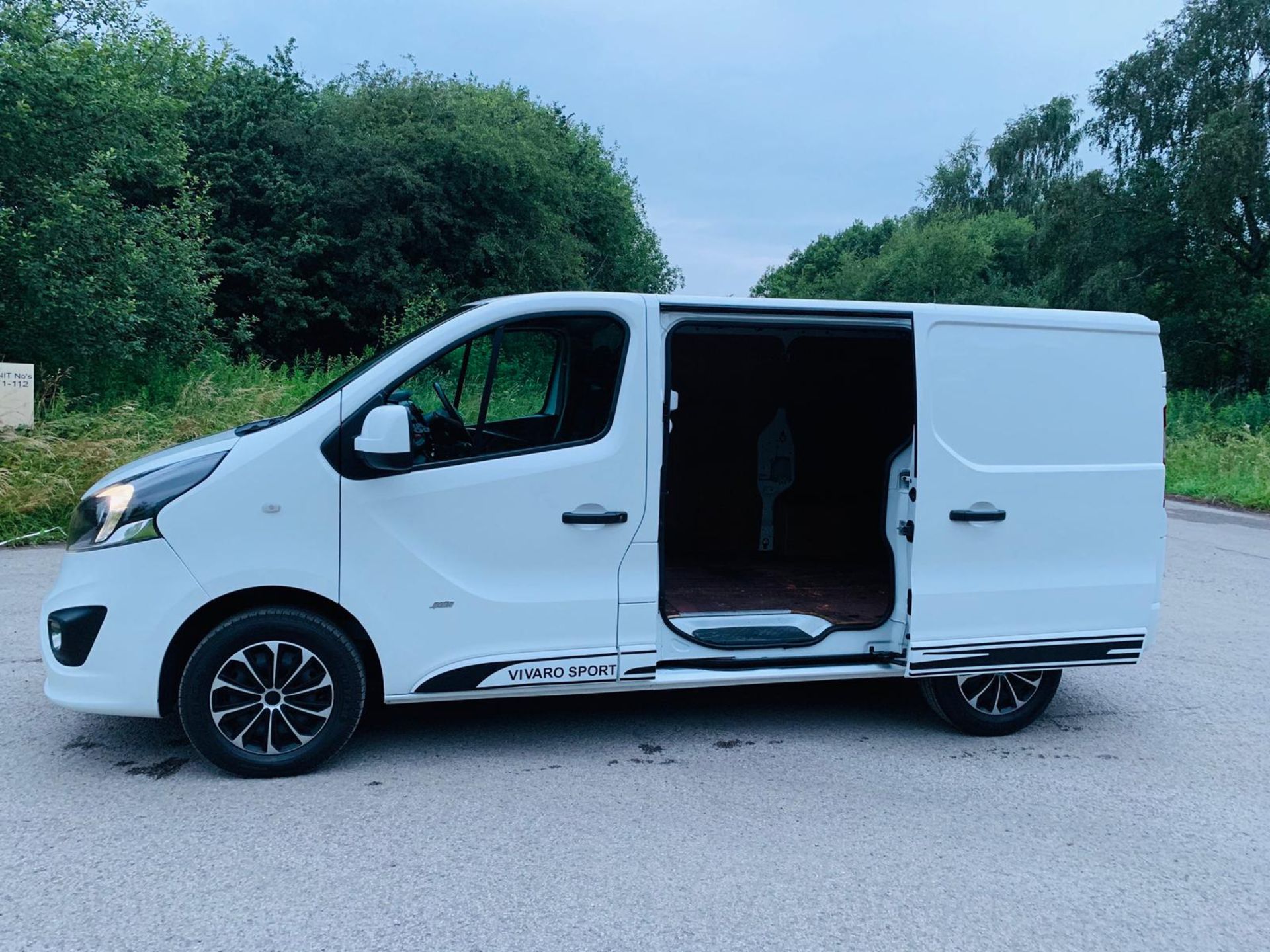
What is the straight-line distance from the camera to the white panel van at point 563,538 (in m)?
4.01

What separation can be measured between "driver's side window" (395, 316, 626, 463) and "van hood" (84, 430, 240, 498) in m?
0.78

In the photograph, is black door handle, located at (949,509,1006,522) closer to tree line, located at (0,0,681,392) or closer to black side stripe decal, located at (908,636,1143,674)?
black side stripe decal, located at (908,636,1143,674)

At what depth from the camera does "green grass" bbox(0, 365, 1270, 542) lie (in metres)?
9.70

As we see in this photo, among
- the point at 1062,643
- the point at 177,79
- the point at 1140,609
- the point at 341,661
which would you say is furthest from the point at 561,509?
the point at 177,79

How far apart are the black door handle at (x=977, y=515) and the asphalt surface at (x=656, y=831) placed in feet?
3.79

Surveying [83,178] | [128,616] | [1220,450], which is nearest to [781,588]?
[128,616]

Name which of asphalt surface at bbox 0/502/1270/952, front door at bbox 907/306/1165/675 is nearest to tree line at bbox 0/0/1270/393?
asphalt surface at bbox 0/502/1270/952

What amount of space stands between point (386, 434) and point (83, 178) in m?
11.1

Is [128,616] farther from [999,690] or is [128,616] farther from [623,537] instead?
[999,690]

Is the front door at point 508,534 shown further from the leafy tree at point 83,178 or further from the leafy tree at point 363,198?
the leafy tree at point 363,198

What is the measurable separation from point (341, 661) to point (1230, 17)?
3689 cm

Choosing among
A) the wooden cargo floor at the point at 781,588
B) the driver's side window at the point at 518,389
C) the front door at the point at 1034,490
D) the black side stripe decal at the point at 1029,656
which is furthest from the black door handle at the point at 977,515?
the driver's side window at the point at 518,389

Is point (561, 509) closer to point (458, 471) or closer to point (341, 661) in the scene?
point (458, 471)

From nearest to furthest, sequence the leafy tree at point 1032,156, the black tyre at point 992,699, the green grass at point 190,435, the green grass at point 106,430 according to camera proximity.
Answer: the black tyre at point 992,699
the green grass at point 190,435
the green grass at point 106,430
the leafy tree at point 1032,156
